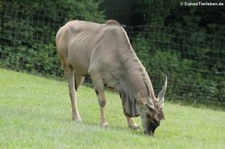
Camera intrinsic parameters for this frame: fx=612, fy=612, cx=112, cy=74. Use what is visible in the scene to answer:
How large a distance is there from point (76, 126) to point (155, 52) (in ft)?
32.8

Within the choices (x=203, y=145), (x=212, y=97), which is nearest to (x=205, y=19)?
(x=212, y=97)

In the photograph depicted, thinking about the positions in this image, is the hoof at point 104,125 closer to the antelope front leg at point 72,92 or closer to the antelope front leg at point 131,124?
the antelope front leg at point 131,124

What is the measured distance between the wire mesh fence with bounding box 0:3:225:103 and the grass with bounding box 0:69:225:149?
272cm

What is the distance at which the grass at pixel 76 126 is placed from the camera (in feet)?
24.9

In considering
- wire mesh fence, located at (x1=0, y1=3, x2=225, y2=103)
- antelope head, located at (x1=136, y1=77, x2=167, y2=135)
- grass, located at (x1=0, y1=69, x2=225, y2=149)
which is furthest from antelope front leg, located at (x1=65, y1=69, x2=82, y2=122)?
wire mesh fence, located at (x1=0, y1=3, x2=225, y2=103)

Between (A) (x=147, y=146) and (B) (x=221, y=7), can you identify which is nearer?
(A) (x=147, y=146)

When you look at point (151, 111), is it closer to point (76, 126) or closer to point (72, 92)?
point (76, 126)

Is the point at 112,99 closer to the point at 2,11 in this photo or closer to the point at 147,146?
the point at 2,11

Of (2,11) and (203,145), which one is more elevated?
(203,145)

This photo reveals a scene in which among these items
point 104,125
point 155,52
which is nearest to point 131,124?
point 104,125

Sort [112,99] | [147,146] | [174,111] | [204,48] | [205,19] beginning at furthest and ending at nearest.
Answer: [205,19] → [204,48] → [112,99] → [174,111] → [147,146]

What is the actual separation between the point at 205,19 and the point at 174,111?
25.7 feet

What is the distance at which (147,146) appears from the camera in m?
7.89

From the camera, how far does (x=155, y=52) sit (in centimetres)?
1862
